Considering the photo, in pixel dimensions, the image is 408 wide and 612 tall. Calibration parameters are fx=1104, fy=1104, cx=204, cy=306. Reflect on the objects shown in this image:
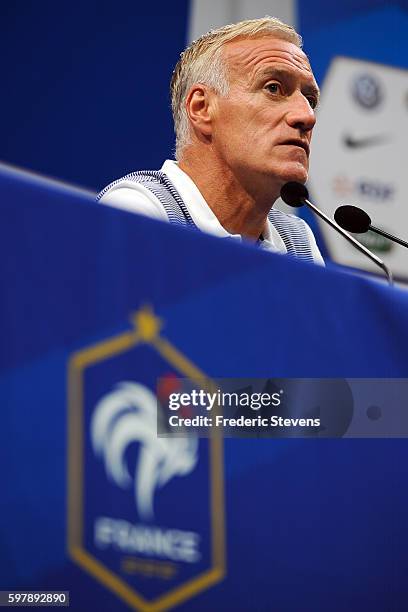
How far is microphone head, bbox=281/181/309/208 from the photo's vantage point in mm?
1703

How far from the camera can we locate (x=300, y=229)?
1970mm

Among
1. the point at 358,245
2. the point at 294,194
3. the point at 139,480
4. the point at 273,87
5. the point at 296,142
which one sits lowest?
the point at 139,480

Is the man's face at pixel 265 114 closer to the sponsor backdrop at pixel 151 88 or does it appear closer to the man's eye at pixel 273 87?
the man's eye at pixel 273 87

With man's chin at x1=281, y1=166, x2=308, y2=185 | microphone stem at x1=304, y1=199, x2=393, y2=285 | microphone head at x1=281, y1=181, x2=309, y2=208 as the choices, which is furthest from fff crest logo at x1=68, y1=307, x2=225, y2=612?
man's chin at x1=281, y1=166, x2=308, y2=185

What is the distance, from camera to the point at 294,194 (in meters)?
1.71

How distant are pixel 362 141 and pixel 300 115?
1.27 meters

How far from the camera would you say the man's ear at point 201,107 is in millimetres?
1900

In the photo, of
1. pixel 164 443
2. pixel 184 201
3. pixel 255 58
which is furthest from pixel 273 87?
pixel 164 443

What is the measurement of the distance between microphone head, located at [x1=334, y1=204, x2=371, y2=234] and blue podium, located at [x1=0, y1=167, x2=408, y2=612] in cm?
52

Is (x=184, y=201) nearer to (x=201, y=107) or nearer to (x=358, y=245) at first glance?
(x=201, y=107)

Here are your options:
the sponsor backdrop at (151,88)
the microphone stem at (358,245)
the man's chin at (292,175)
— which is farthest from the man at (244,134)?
the sponsor backdrop at (151,88)

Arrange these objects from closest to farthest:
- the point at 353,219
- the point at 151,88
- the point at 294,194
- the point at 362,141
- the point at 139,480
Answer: the point at 139,480 < the point at 353,219 < the point at 294,194 < the point at 151,88 < the point at 362,141

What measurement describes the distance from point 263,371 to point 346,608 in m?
0.24

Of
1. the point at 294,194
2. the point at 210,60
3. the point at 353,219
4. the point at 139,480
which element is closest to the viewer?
the point at 139,480
